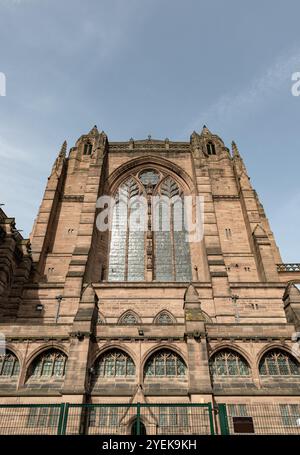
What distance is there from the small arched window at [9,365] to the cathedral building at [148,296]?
65 mm

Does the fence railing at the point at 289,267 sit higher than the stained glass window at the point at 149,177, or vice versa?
the stained glass window at the point at 149,177

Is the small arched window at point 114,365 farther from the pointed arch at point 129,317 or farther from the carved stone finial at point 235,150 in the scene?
the carved stone finial at point 235,150

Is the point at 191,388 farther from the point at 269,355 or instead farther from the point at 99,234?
the point at 99,234

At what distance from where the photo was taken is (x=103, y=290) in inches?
847

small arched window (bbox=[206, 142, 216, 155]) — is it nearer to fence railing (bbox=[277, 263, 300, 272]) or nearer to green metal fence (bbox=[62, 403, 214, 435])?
fence railing (bbox=[277, 263, 300, 272])

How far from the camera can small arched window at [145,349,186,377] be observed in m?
15.0

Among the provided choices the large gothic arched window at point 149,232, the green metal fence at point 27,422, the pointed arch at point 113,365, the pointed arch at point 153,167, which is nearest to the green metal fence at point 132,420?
the green metal fence at point 27,422

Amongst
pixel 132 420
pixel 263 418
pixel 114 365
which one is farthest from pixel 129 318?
pixel 263 418

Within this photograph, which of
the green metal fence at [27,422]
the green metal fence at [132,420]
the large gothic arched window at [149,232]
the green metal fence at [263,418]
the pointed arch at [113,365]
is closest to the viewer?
the green metal fence at [132,420]

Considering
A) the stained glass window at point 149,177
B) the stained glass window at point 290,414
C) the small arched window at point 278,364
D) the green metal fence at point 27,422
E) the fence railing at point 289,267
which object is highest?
the stained glass window at point 149,177

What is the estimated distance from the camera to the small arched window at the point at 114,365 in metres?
15.0

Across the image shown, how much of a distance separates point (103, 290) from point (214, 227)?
10.2m

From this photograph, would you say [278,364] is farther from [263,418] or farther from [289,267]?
[289,267]
